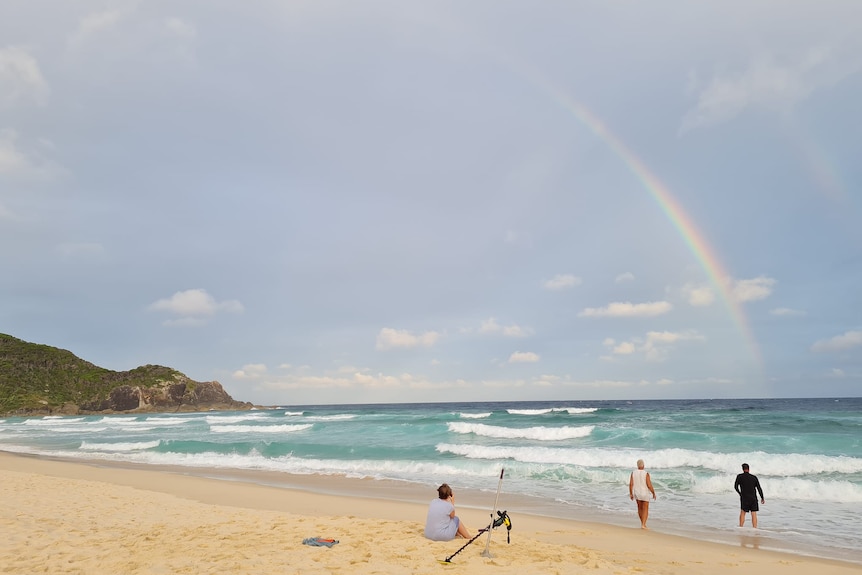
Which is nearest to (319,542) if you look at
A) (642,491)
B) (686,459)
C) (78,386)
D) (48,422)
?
(642,491)

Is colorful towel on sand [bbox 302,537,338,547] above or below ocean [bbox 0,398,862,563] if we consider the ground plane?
above

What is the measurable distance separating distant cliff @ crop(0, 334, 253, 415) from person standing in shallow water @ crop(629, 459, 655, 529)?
4338 inches

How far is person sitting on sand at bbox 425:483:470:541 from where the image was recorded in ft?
28.0

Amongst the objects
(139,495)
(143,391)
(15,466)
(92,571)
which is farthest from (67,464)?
(143,391)

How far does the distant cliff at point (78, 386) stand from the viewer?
9256 centimetres

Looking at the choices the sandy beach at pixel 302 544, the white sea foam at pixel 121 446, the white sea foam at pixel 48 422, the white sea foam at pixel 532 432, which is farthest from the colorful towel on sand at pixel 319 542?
the white sea foam at pixel 48 422

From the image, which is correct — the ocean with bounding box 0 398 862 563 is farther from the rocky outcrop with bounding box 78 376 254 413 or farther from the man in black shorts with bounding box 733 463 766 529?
the rocky outcrop with bounding box 78 376 254 413

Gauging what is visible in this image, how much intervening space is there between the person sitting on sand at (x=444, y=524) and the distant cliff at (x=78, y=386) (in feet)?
358

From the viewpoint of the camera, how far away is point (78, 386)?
101 metres

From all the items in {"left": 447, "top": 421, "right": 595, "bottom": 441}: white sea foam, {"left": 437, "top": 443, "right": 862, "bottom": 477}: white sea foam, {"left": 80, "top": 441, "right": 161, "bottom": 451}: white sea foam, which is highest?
{"left": 437, "top": 443, "right": 862, "bottom": 477}: white sea foam

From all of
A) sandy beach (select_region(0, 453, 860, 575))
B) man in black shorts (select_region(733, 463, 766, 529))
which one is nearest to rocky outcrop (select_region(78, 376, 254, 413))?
sandy beach (select_region(0, 453, 860, 575))

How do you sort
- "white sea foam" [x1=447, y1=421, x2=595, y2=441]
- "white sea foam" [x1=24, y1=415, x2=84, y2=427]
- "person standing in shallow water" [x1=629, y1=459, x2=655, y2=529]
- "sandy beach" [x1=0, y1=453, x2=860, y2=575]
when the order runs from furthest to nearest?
"white sea foam" [x1=24, y1=415, x2=84, y2=427] < "white sea foam" [x1=447, y1=421, x2=595, y2=441] < "person standing in shallow water" [x1=629, y1=459, x2=655, y2=529] < "sandy beach" [x1=0, y1=453, x2=860, y2=575]

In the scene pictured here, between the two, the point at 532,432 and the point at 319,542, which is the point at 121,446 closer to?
the point at 532,432

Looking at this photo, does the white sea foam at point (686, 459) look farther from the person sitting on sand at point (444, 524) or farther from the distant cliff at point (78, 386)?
the distant cliff at point (78, 386)
